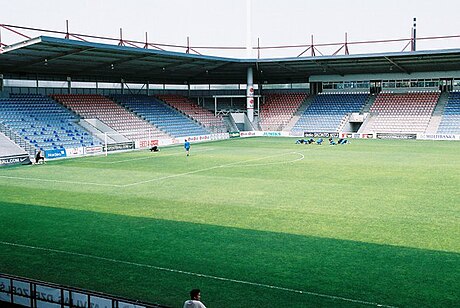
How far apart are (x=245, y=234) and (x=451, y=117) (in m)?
51.0

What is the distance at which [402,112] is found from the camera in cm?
6475

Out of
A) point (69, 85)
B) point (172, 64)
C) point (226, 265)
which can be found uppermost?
point (172, 64)

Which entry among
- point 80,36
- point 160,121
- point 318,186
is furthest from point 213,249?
point 160,121

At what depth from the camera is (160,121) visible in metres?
62.6

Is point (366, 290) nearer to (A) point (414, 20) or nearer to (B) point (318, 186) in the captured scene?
(B) point (318, 186)

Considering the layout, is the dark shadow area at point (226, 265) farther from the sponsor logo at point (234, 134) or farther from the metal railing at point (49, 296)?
the sponsor logo at point (234, 134)

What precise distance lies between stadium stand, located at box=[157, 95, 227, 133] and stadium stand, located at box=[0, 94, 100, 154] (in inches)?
740

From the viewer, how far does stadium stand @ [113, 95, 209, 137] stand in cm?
6178

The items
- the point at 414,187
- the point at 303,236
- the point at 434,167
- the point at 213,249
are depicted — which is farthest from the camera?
the point at 434,167

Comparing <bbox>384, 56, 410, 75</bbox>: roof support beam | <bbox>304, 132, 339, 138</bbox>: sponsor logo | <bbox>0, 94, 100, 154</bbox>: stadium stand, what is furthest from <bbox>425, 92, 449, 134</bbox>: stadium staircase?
<bbox>0, 94, 100, 154</bbox>: stadium stand

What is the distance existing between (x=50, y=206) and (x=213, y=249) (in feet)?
31.6

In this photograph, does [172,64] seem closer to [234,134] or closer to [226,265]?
[234,134]

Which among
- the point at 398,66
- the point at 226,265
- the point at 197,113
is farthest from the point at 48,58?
the point at 398,66

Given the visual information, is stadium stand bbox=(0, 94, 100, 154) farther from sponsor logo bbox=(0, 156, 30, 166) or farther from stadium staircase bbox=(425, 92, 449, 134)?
stadium staircase bbox=(425, 92, 449, 134)
